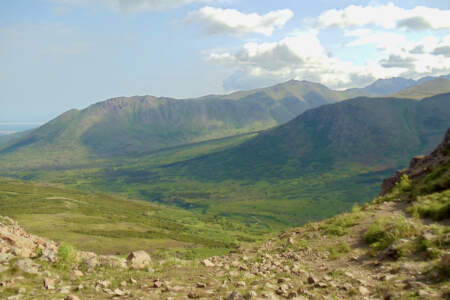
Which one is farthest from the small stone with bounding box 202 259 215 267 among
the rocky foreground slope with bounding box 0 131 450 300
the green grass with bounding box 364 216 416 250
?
the green grass with bounding box 364 216 416 250

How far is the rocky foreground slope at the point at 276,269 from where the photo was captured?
11211 mm

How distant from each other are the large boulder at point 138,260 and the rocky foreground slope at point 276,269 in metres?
0.05

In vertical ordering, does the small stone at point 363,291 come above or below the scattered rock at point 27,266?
below

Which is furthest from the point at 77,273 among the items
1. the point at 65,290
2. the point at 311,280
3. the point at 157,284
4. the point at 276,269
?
the point at 311,280

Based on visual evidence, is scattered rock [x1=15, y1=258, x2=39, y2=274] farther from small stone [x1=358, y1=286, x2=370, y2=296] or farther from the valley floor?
small stone [x1=358, y1=286, x2=370, y2=296]

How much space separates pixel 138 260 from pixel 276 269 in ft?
22.8

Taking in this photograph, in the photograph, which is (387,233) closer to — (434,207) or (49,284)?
(434,207)

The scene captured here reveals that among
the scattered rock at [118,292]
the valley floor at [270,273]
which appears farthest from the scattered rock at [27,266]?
the scattered rock at [118,292]

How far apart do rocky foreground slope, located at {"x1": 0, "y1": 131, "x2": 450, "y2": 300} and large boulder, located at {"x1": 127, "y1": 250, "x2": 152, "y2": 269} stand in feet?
0.16

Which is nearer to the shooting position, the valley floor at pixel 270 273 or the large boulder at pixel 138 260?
the valley floor at pixel 270 273

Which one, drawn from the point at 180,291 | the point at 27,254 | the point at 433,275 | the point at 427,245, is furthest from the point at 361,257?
the point at 27,254

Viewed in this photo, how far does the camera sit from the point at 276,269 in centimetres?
1498

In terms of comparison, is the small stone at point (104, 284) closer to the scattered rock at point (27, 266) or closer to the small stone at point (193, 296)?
the scattered rock at point (27, 266)

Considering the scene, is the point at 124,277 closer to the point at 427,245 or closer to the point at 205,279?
the point at 205,279
